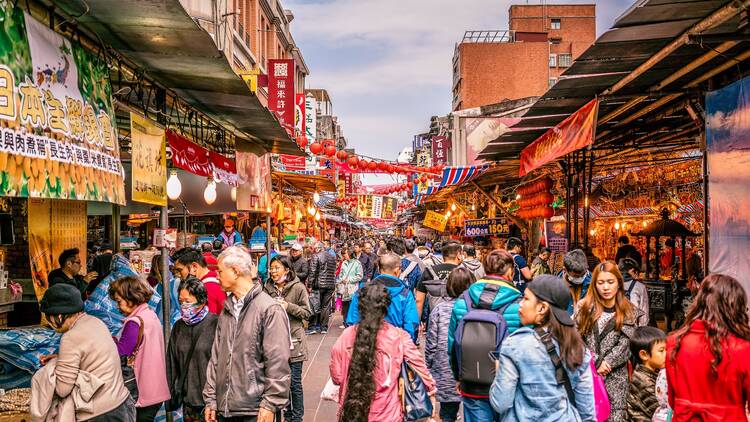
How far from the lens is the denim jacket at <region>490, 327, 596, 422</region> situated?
11.1 feet

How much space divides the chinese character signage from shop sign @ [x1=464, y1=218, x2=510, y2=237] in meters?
14.8

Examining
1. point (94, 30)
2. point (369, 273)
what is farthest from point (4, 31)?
point (369, 273)

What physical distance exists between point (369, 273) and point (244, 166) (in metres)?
5.67

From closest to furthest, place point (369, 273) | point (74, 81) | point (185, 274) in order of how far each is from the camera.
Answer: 1. point (74, 81)
2. point (185, 274)
3. point (369, 273)

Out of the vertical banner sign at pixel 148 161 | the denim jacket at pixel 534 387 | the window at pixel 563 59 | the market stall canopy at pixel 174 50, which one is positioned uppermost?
the window at pixel 563 59

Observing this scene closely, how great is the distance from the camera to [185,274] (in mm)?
6648

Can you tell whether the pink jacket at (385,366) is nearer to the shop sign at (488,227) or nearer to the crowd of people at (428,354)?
the crowd of people at (428,354)

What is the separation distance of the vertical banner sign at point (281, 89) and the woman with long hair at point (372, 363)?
15791 mm

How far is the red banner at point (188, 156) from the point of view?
736 centimetres

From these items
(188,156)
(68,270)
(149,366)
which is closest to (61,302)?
(149,366)

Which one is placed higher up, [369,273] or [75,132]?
[75,132]

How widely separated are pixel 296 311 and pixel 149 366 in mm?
1743

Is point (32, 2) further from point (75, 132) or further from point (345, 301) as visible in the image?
point (345, 301)

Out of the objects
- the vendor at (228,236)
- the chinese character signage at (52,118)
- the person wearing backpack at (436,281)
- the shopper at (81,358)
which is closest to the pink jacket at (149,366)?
the shopper at (81,358)
